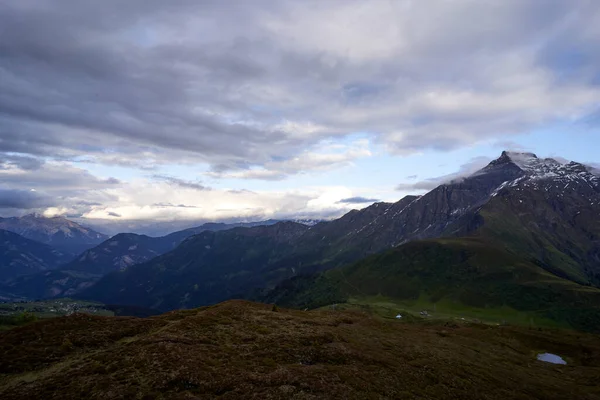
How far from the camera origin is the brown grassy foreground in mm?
39000

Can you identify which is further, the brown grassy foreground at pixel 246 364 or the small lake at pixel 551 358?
the small lake at pixel 551 358

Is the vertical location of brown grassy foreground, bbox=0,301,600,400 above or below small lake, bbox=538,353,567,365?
above

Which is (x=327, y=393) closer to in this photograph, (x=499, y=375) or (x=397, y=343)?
(x=397, y=343)

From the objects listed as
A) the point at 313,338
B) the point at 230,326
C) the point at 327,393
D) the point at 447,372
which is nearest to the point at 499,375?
the point at 447,372

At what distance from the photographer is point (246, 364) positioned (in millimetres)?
46938

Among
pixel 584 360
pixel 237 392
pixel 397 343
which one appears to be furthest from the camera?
pixel 584 360

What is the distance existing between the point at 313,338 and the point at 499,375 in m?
32.0

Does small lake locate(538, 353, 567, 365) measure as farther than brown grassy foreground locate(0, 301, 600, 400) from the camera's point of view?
Yes

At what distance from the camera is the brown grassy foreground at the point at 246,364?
39000mm

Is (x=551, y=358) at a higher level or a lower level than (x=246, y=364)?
lower

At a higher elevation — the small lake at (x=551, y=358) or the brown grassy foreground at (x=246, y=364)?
the brown grassy foreground at (x=246, y=364)

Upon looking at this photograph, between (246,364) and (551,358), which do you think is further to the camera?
(551,358)

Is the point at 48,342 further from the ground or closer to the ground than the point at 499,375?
further from the ground

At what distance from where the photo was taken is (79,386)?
122 feet
